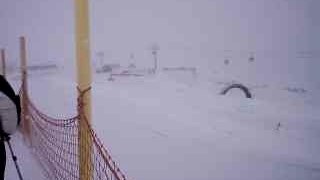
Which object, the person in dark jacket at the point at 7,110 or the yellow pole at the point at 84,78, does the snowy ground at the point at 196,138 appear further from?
the person in dark jacket at the point at 7,110

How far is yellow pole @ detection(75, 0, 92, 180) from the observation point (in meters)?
2.29

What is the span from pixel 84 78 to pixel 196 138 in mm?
3505

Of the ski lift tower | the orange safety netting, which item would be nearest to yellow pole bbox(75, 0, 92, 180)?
the orange safety netting

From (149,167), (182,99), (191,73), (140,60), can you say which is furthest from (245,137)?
(140,60)

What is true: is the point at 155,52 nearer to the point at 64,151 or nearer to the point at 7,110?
the point at 64,151

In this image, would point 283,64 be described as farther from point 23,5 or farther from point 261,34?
point 23,5

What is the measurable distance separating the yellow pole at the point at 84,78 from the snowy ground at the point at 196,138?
5.10 feet

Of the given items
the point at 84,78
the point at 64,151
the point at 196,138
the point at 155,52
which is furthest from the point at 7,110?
the point at 155,52

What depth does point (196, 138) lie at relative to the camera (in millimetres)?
5605

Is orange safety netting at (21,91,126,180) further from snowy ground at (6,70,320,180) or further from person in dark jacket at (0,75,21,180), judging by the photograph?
person in dark jacket at (0,75,21,180)

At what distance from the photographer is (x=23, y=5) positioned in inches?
894

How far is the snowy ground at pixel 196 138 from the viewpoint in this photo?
4332 mm

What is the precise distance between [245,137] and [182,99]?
406cm

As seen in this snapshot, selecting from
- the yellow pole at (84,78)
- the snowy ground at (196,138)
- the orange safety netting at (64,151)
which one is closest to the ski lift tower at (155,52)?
the snowy ground at (196,138)
